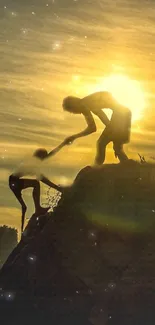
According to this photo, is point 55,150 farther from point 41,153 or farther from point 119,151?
point 119,151

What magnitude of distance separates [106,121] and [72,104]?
1144 millimetres

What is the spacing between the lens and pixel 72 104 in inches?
719

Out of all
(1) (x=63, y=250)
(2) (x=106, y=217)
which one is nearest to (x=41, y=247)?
(1) (x=63, y=250)

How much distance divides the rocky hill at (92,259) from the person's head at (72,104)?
5.68 feet

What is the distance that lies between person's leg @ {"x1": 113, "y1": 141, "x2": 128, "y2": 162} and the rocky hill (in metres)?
0.19

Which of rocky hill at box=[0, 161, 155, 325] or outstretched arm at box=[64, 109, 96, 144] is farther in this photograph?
outstretched arm at box=[64, 109, 96, 144]

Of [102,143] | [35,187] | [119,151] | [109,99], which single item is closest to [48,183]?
[35,187]

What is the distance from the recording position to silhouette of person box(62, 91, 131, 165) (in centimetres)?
1855

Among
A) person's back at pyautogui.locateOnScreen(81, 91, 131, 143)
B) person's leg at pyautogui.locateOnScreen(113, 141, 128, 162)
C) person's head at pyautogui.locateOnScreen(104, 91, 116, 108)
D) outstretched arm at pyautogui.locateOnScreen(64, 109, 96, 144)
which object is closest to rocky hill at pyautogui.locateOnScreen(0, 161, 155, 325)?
person's leg at pyautogui.locateOnScreen(113, 141, 128, 162)

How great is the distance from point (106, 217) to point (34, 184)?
221 cm

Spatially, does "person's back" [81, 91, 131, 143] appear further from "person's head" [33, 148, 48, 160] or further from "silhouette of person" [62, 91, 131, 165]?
"person's head" [33, 148, 48, 160]

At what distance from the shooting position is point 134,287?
17.3 metres

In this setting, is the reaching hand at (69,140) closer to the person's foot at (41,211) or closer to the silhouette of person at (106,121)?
the silhouette of person at (106,121)

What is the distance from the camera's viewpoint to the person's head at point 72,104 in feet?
59.4
